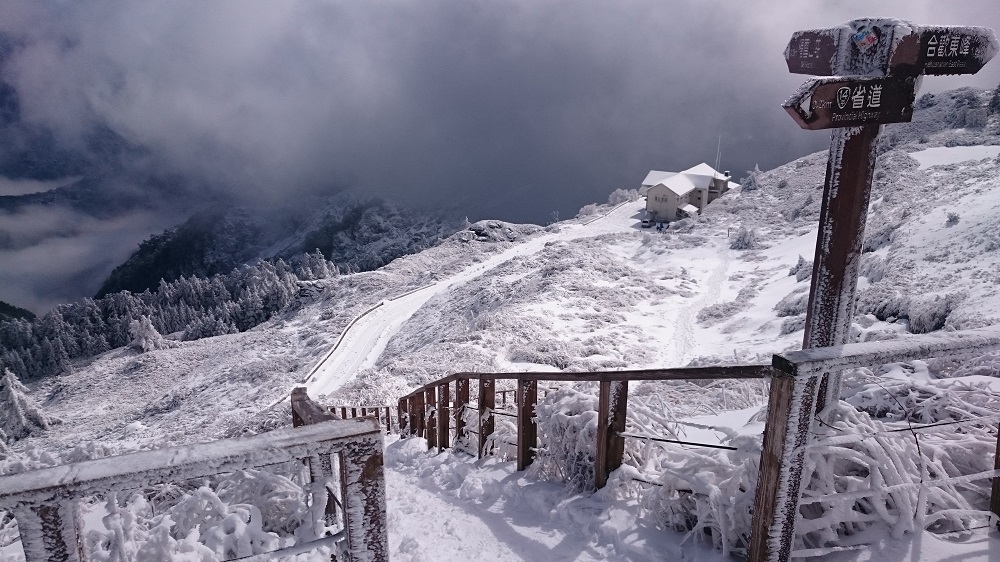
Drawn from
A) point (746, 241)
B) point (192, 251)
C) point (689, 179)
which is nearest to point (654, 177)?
point (689, 179)

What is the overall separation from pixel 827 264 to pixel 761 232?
34.4 m

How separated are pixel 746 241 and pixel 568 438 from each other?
31.5 m

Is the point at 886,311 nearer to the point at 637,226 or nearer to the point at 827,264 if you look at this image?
the point at 827,264

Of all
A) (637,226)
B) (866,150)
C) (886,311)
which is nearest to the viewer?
(866,150)

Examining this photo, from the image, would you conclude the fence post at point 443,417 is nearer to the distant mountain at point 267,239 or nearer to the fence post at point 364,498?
the fence post at point 364,498

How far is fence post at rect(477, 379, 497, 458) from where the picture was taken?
638cm

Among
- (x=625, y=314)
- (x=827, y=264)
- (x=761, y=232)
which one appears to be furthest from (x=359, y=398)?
(x=761, y=232)

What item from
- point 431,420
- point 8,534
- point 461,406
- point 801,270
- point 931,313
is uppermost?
point 8,534

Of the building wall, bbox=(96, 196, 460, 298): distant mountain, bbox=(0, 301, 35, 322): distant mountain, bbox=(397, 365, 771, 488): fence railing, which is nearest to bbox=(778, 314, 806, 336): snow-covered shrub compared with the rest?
bbox=(397, 365, 771, 488): fence railing

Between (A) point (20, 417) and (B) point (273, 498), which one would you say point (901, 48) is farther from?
(A) point (20, 417)

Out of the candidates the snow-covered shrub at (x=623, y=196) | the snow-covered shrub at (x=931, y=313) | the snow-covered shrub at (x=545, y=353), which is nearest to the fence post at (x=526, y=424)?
the snow-covered shrub at (x=931, y=313)

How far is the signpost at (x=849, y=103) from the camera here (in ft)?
10.2

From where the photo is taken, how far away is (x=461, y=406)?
752 cm

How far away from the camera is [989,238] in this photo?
1540 cm
